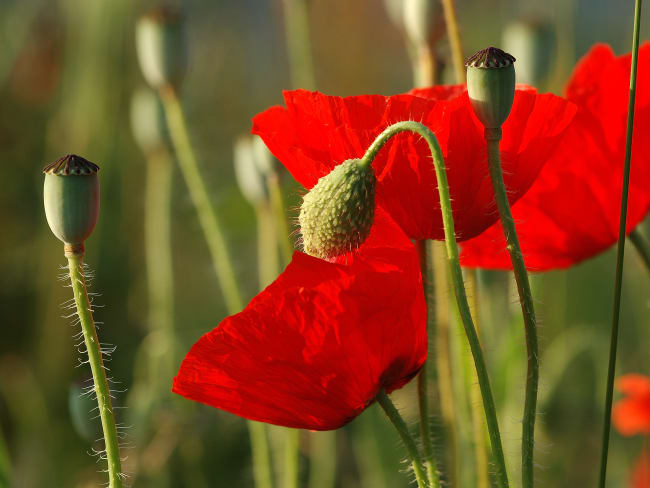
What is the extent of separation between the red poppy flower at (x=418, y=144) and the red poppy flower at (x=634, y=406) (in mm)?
395

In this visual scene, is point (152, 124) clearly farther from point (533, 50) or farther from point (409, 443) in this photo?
point (409, 443)

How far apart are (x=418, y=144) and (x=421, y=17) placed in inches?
7.9

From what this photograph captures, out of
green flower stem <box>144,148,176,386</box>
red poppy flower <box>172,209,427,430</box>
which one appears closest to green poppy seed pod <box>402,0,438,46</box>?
red poppy flower <box>172,209,427,430</box>

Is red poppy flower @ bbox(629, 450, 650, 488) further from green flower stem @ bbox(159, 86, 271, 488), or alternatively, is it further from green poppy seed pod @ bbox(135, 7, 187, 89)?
green poppy seed pod @ bbox(135, 7, 187, 89)

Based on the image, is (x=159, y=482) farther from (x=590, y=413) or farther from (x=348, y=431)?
(x=590, y=413)

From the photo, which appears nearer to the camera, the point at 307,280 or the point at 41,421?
the point at 307,280

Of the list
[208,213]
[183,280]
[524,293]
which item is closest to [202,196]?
[208,213]

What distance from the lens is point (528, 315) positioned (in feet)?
1.10

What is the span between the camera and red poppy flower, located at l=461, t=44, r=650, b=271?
0.48m

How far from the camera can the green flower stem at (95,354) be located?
34cm

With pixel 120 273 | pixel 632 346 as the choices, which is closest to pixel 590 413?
pixel 632 346

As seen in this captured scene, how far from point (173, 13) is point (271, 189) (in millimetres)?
155

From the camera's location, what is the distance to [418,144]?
1.32ft

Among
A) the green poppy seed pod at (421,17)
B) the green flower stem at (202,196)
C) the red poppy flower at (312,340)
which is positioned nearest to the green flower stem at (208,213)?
the green flower stem at (202,196)
